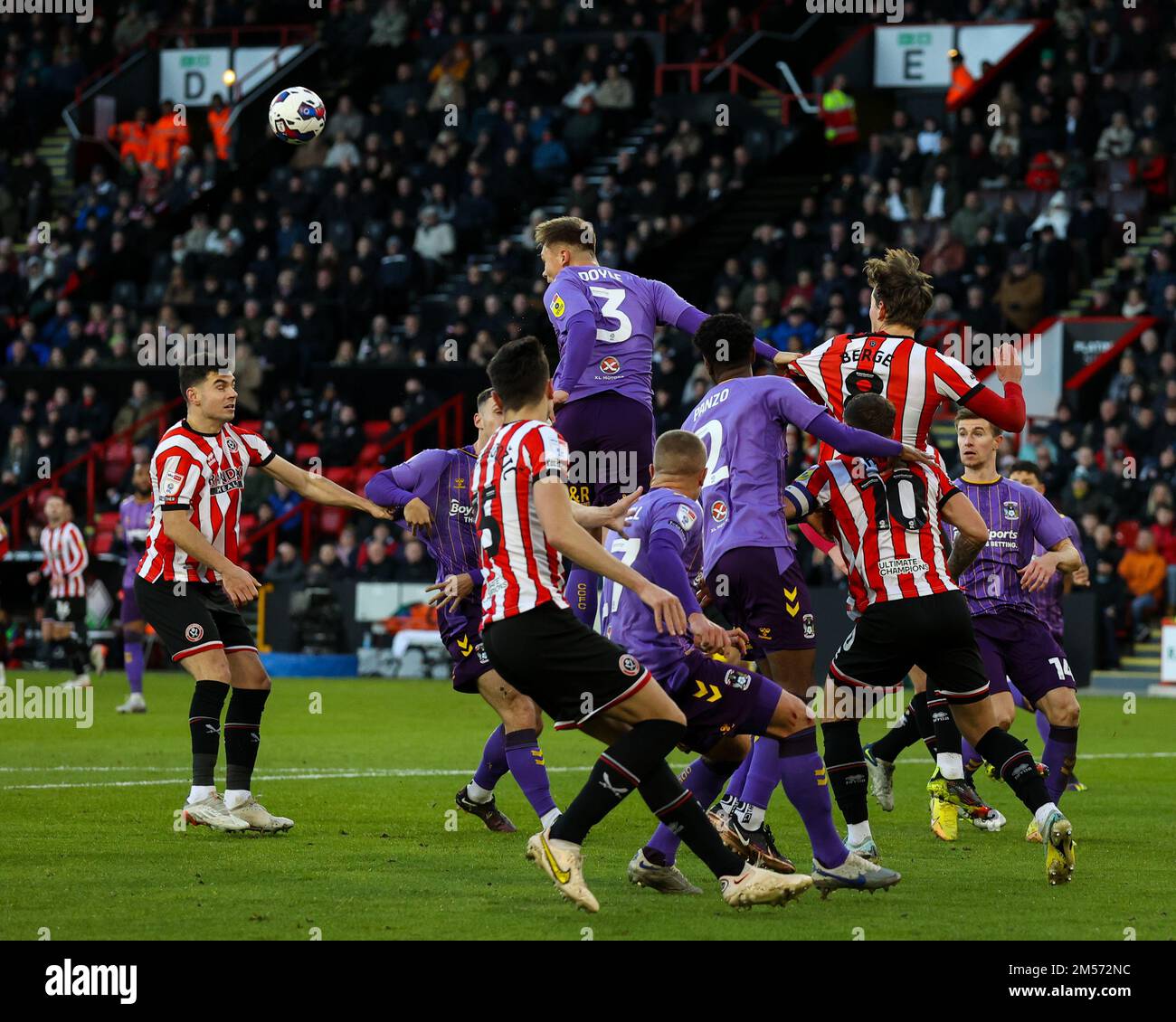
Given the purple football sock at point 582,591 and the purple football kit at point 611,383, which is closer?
the purple football kit at point 611,383

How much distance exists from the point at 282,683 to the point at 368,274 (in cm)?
848

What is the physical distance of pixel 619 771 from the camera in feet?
23.5

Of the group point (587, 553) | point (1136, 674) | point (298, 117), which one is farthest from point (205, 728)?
point (1136, 674)

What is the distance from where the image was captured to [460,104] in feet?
104

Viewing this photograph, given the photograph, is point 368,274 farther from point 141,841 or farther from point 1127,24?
point 141,841

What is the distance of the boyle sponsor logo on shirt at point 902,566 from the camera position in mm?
8180

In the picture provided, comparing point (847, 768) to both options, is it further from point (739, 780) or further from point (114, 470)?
point (114, 470)

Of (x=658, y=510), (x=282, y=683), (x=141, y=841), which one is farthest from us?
(x=282, y=683)

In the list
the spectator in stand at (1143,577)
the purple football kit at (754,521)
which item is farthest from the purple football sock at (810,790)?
the spectator in stand at (1143,577)

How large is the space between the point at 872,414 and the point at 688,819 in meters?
2.05

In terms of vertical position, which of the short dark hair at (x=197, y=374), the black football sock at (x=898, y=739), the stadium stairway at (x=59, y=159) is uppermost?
the stadium stairway at (x=59, y=159)

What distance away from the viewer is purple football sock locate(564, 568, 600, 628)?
10273 millimetres

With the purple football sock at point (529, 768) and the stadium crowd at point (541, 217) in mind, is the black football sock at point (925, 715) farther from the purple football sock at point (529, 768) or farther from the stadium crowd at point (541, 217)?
the stadium crowd at point (541, 217)

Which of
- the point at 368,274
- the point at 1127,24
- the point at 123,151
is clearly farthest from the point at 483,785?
the point at 123,151
